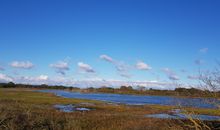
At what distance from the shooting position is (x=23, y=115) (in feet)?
61.6

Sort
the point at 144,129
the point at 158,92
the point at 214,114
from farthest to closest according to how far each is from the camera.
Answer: the point at 158,92 → the point at 214,114 → the point at 144,129

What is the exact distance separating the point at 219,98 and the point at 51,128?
10.2 meters

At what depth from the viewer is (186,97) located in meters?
19.6

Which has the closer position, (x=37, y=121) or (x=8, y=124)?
(x=8, y=124)

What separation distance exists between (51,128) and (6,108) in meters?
3.16

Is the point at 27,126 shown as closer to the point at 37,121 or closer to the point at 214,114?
the point at 37,121

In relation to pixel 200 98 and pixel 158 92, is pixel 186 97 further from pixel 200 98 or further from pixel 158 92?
pixel 158 92

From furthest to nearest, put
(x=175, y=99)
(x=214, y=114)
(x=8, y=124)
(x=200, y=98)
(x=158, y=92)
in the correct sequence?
1. (x=158, y=92)
2. (x=214, y=114)
3. (x=175, y=99)
4. (x=200, y=98)
5. (x=8, y=124)

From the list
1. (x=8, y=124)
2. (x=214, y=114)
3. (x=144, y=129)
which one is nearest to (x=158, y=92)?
(x=214, y=114)

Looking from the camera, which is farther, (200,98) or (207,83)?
(200,98)

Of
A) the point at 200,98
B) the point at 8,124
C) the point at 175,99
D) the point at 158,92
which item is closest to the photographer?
the point at 8,124

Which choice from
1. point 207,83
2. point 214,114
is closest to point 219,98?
point 207,83

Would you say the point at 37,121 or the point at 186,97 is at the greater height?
the point at 186,97

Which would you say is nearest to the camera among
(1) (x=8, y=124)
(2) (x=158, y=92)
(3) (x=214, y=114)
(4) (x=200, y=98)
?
(1) (x=8, y=124)
